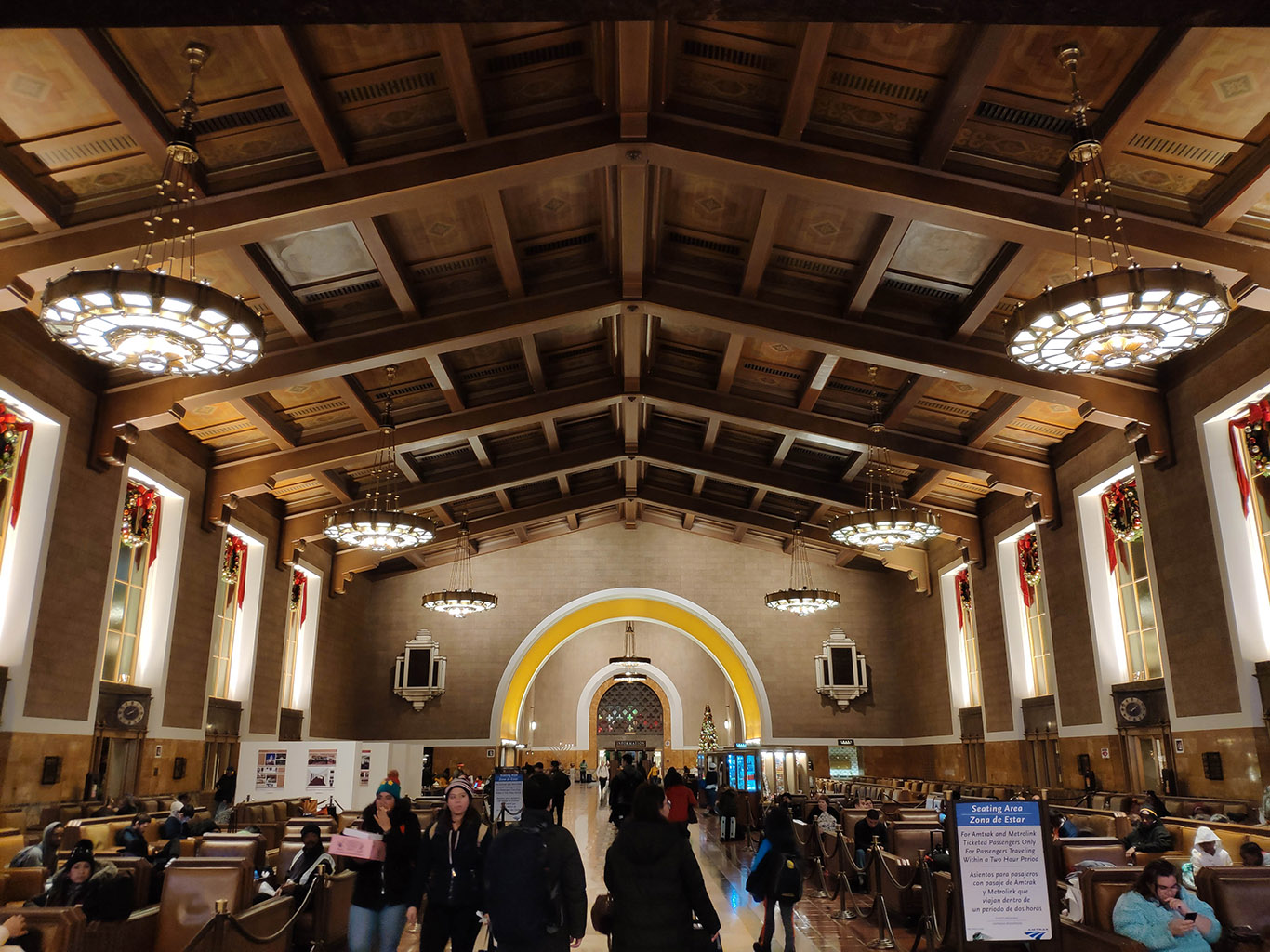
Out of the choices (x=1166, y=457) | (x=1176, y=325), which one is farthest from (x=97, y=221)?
A: (x=1166, y=457)

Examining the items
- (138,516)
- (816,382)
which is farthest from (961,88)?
(138,516)

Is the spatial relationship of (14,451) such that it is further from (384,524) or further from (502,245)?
(502,245)

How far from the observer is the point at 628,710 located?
3741 cm

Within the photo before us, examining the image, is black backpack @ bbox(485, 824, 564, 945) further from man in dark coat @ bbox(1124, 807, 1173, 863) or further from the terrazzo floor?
man in dark coat @ bbox(1124, 807, 1173, 863)

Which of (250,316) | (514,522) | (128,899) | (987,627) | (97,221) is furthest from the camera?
(514,522)

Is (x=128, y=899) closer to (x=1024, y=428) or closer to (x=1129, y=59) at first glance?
(x=1129, y=59)

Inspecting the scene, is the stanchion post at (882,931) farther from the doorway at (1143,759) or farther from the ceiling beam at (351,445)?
the ceiling beam at (351,445)

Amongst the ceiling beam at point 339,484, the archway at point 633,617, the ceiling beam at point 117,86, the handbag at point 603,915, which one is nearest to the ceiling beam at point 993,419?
the archway at point 633,617

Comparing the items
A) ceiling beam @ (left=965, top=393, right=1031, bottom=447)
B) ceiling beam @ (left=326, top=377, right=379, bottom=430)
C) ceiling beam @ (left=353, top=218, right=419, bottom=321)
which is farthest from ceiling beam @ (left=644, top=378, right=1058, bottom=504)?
ceiling beam @ (left=353, top=218, right=419, bottom=321)

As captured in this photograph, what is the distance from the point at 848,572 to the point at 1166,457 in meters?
13.2

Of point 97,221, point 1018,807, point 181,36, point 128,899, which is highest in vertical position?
point 181,36

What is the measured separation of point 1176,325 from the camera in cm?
791

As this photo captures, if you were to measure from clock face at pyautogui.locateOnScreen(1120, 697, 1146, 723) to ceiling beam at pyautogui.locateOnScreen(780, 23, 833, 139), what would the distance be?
989 cm

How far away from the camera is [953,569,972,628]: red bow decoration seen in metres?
20.4
